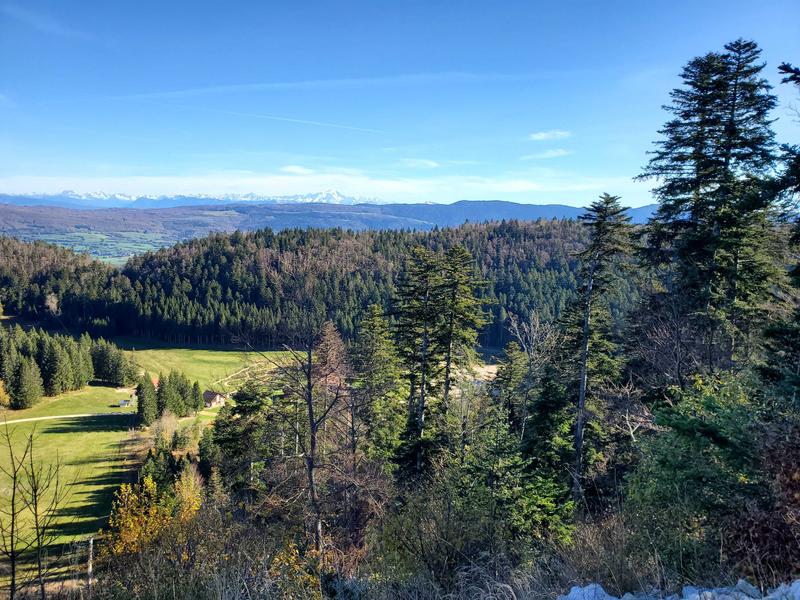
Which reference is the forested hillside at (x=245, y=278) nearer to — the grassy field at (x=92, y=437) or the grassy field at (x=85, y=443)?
the grassy field at (x=92, y=437)

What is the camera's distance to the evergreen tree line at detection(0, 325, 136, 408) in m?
59.2

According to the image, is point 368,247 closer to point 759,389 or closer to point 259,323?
point 259,323

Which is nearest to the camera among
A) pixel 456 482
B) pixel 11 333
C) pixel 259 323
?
pixel 456 482

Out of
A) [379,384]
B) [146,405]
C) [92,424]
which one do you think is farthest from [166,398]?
[379,384]

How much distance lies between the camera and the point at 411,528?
8.16 meters

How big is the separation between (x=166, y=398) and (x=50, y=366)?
22.4 m

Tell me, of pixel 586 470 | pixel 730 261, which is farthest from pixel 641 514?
pixel 730 261

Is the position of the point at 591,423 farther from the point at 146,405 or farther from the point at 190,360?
the point at 190,360

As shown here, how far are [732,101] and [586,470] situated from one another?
13.5m

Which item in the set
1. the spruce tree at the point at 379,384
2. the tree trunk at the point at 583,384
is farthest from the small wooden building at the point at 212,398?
the tree trunk at the point at 583,384

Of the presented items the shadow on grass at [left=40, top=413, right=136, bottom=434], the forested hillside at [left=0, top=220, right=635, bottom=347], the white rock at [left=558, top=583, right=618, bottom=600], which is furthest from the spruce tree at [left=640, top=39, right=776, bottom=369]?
the forested hillside at [left=0, top=220, right=635, bottom=347]

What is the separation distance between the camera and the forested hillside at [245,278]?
317 ft

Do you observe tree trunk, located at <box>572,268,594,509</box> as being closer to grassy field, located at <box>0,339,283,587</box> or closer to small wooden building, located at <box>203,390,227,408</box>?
grassy field, located at <box>0,339,283,587</box>

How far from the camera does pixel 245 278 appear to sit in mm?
110688
